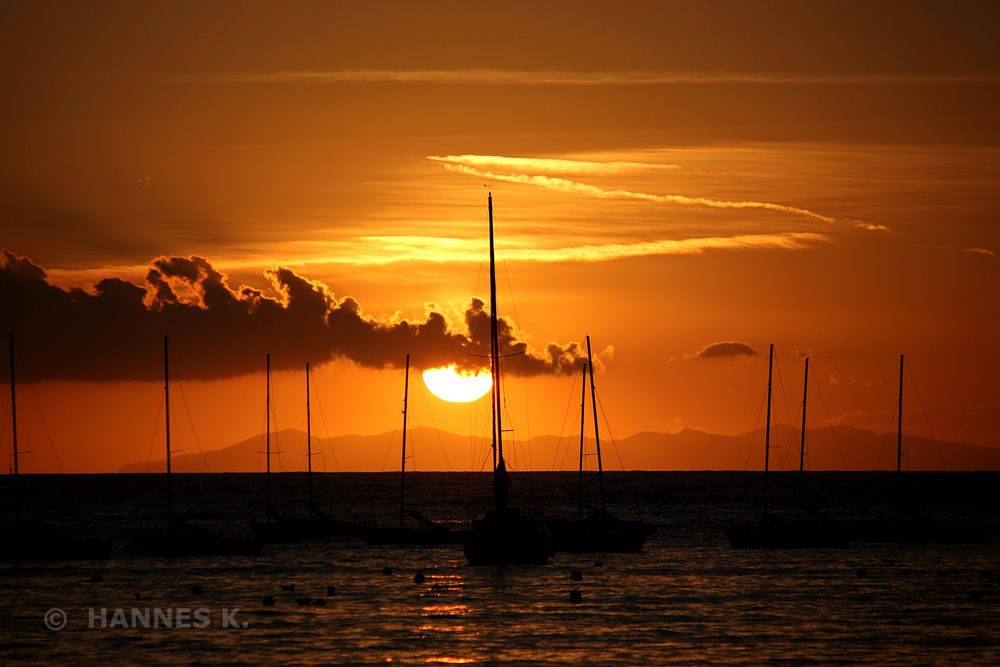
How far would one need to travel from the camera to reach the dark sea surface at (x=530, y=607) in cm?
4844

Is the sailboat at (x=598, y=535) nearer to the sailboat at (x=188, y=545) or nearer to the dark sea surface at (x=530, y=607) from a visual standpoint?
the dark sea surface at (x=530, y=607)

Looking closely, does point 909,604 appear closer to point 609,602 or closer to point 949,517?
point 609,602

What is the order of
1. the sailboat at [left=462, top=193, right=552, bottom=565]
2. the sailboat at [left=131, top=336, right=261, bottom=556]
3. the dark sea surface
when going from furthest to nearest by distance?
1. the sailboat at [left=131, top=336, right=261, bottom=556]
2. the sailboat at [left=462, top=193, right=552, bottom=565]
3. the dark sea surface

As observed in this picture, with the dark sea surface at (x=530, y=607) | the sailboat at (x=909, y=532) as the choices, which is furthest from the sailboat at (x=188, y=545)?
the sailboat at (x=909, y=532)

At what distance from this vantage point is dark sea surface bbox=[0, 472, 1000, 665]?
159ft

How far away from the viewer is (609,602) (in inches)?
2474
